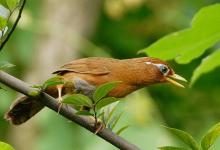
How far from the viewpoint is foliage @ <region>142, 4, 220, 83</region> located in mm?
2385

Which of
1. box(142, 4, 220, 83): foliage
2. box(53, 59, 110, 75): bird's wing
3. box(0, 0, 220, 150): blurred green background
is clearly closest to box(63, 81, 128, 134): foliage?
box(142, 4, 220, 83): foliage

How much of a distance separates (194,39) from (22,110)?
876mm

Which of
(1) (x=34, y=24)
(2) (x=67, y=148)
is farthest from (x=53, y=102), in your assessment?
(1) (x=34, y=24)

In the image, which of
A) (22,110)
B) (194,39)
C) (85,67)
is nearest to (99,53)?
(85,67)

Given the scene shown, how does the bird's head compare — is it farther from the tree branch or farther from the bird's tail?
the tree branch

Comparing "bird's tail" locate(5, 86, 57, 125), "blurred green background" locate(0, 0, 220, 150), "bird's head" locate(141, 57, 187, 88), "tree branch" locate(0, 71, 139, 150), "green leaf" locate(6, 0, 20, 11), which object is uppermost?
"green leaf" locate(6, 0, 20, 11)

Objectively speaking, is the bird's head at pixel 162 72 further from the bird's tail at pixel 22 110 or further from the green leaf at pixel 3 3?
the green leaf at pixel 3 3

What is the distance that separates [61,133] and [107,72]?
2554mm

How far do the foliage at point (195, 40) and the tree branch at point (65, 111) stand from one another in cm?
34

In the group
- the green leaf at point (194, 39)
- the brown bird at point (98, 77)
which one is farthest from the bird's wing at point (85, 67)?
the green leaf at point (194, 39)

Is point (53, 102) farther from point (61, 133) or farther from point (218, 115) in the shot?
point (218, 115)

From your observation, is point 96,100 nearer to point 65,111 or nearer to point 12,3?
point 65,111

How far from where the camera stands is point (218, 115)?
21.8ft

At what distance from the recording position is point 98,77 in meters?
3.25
